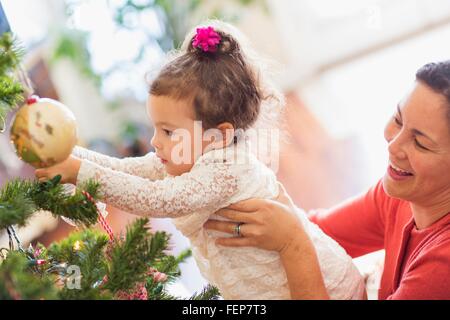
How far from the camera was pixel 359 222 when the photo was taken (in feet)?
4.80

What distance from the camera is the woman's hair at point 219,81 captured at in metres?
1.22

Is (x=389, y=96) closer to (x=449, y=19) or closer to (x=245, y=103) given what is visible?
(x=449, y=19)

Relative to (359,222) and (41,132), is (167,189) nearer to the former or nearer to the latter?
(41,132)

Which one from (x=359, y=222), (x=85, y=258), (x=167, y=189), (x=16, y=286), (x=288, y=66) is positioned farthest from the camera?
(x=288, y=66)

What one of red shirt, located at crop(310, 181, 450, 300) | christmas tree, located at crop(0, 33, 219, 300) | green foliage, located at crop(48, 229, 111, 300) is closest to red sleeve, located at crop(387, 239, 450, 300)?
red shirt, located at crop(310, 181, 450, 300)

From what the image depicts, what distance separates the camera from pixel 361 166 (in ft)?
11.1

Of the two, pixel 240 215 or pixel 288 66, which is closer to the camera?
pixel 240 215

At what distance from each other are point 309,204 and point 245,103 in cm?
195

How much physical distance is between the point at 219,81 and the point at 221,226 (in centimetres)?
30

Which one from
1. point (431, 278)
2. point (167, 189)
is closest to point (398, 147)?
point (431, 278)

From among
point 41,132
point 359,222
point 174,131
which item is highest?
point 41,132

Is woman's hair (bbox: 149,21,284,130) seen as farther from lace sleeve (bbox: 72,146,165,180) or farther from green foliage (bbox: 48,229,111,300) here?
green foliage (bbox: 48,229,111,300)

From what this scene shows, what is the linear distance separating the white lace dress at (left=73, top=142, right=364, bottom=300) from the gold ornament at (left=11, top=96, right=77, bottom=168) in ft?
0.63

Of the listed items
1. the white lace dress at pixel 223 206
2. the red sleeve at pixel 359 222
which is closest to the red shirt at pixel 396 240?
the red sleeve at pixel 359 222
